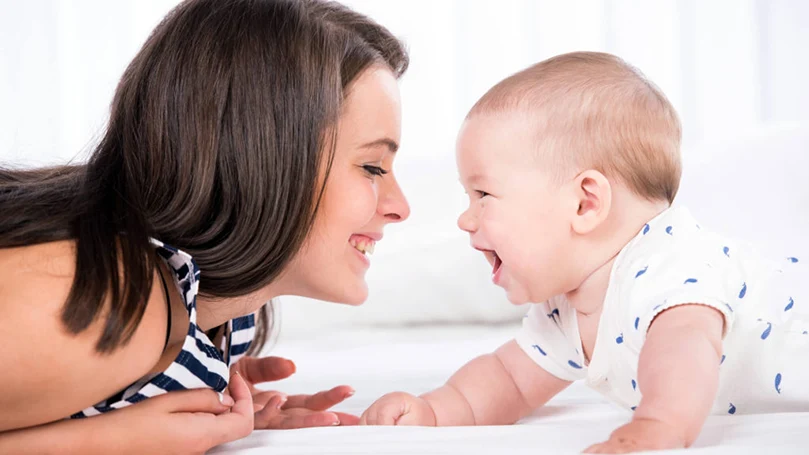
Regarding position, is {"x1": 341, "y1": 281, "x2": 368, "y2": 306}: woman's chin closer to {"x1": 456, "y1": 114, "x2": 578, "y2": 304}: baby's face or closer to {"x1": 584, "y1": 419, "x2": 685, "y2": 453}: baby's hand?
{"x1": 456, "y1": 114, "x2": 578, "y2": 304}: baby's face

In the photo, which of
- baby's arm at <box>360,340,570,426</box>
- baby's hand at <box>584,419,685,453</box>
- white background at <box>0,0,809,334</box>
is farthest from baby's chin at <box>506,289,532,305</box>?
white background at <box>0,0,809,334</box>

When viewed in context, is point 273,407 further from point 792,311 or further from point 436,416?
point 792,311

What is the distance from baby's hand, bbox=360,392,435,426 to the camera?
3.75 feet

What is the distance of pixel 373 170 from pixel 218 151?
241 mm

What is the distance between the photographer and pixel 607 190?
113cm

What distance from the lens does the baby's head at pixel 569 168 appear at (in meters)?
1.14

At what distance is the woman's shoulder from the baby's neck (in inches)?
21.8

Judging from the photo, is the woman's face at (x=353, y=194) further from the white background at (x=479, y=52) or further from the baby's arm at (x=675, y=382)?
the white background at (x=479, y=52)

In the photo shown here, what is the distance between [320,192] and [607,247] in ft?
1.26

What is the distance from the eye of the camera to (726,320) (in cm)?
100

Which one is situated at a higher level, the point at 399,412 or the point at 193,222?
the point at 193,222

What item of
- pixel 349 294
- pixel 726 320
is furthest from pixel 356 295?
pixel 726 320

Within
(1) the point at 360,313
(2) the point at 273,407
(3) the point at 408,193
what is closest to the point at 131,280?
(2) the point at 273,407

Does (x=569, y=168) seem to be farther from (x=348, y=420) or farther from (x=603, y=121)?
(x=348, y=420)
